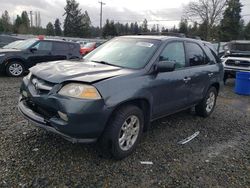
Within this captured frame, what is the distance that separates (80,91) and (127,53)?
149 cm

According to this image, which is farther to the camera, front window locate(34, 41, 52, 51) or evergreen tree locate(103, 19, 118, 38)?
evergreen tree locate(103, 19, 118, 38)

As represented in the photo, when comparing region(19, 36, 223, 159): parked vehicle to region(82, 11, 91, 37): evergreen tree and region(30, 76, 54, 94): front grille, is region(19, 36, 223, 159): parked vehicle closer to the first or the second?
region(30, 76, 54, 94): front grille

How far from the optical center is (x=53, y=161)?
12.1 feet

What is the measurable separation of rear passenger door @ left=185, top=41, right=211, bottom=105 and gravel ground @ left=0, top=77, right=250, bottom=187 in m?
0.70

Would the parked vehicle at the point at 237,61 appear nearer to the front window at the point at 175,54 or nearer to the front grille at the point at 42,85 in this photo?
the front window at the point at 175,54

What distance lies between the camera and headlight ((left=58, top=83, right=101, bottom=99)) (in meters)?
3.34

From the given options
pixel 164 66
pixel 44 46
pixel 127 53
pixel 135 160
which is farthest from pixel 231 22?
pixel 135 160

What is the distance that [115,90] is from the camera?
3539 millimetres

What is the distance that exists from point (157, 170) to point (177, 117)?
259 cm

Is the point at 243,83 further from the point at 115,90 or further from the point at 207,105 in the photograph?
the point at 115,90

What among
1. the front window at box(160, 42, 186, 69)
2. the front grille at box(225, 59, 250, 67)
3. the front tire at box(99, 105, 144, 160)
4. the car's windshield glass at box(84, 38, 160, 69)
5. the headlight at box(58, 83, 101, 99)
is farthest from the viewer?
the front grille at box(225, 59, 250, 67)

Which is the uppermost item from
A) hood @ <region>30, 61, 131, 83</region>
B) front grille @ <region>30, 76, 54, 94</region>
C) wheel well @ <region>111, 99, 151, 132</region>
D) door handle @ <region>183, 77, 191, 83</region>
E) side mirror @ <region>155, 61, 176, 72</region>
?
side mirror @ <region>155, 61, 176, 72</region>

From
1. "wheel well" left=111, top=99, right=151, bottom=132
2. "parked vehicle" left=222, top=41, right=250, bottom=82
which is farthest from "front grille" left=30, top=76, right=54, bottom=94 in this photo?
"parked vehicle" left=222, top=41, right=250, bottom=82

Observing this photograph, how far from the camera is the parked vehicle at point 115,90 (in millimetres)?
3363
